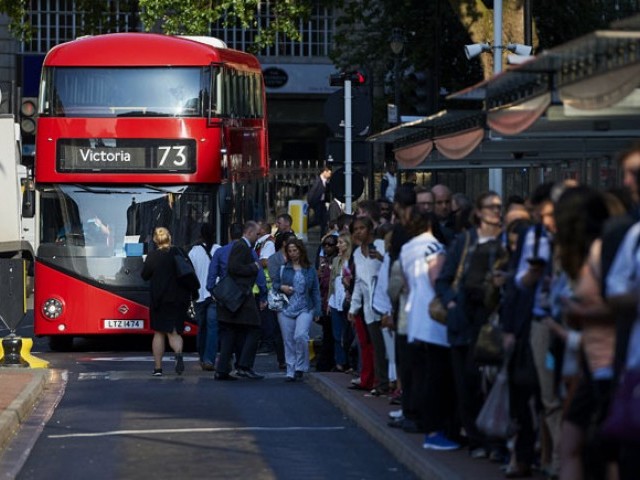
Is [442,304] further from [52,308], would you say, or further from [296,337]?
[52,308]

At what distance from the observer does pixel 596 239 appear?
791 centimetres

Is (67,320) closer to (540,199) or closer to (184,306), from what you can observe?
(184,306)

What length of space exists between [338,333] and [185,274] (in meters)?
2.00

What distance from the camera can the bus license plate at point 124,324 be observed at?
24.6m

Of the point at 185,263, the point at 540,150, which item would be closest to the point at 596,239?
the point at 540,150

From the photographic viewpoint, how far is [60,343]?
84.5 ft

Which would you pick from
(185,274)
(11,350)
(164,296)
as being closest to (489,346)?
(185,274)

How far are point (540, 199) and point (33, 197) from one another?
1447 cm

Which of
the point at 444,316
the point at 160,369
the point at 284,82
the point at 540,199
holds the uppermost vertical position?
the point at 284,82

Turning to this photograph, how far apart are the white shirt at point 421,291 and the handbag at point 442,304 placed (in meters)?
0.28

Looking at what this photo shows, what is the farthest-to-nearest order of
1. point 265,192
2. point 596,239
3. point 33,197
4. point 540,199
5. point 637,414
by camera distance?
point 265,192 < point 33,197 < point 540,199 < point 596,239 < point 637,414

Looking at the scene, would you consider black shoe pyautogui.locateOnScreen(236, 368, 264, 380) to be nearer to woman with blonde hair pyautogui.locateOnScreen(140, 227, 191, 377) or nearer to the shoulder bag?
woman with blonde hair pyautogui.locateOnScreen(140, 227, 191, 377)

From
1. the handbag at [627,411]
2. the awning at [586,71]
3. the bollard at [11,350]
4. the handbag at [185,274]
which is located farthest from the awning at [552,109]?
the bollard at [11,350]

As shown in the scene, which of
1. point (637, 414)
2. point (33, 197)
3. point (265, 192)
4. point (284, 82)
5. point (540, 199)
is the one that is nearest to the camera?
point (637, 414)
